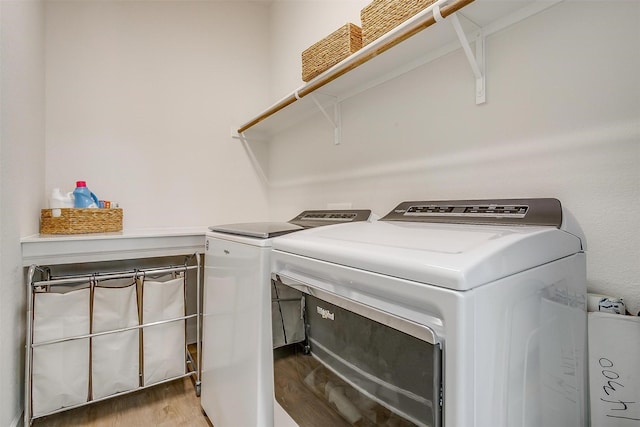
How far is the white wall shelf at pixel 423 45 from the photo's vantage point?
98cm

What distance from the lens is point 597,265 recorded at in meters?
0.88

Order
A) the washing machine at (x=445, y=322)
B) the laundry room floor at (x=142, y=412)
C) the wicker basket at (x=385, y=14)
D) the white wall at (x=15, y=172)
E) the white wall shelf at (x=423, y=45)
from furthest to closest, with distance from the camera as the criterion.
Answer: the laundry room floor at (x=142, y=412), the white wall at (x=15, y=172), the wicker basket at (x=385, y=14), the white wall shelf at (x=423, y=45), the washing machine at (x=445, y=322)

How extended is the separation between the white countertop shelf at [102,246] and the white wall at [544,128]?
1136 mm

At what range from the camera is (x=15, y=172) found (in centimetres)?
139

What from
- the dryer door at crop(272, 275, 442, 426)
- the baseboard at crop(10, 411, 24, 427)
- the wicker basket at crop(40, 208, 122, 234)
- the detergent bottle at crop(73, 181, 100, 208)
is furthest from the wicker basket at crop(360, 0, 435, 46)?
the baseboard at crop(10, 411, 24, 427)

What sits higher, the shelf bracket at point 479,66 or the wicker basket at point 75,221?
the shelf bracket at point 479,66

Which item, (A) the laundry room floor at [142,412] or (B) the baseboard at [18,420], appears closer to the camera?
(B) the baseboard at [18,420]

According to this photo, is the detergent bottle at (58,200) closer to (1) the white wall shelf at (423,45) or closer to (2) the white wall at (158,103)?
(2) the white wall at (158,103)

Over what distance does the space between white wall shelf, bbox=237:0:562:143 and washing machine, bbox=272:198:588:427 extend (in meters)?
0.59

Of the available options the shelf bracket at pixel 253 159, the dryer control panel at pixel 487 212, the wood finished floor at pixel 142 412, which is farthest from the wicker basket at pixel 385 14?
the wood finished floor at pixel 142 412

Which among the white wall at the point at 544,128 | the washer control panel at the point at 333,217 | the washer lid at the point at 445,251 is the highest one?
the white wall at the point at 544,128

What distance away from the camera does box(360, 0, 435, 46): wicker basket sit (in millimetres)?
1094

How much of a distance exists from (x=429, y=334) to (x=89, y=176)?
2290 mm

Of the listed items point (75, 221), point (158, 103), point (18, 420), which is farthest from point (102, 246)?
point (158, 103)
